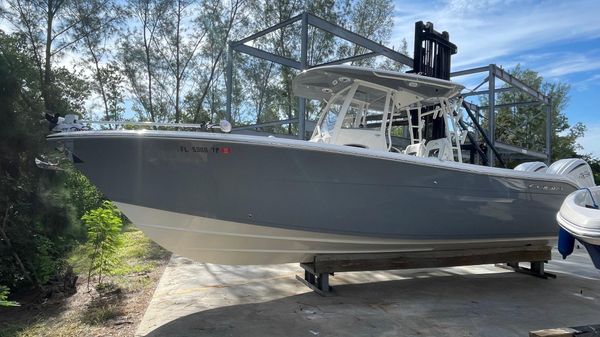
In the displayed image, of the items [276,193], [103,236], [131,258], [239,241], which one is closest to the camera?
[276,193]

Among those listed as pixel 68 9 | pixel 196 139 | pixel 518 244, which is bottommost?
pixel 518 244

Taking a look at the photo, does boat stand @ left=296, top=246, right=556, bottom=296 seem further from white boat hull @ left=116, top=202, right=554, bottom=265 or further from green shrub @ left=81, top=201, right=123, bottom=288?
green shrub @ left=81, top=201, right=123, bottom=288

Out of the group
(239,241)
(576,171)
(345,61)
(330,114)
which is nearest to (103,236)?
(239,241)

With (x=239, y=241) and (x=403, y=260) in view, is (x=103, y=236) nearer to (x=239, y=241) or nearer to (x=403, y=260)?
(x=239, y=241)

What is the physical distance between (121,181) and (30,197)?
11.6 feet

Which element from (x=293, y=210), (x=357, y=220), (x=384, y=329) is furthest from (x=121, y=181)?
(x=384, y=329)

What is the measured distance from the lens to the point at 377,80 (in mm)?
4941

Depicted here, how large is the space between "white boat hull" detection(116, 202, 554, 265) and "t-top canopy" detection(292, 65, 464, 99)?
5.66ft

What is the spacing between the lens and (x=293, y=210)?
165 inches

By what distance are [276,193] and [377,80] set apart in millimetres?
1823

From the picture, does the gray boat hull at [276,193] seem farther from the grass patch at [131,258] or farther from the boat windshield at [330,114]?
the grass patch at [131,258]

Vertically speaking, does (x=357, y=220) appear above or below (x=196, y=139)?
below

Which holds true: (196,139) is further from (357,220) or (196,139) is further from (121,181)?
(357,220)

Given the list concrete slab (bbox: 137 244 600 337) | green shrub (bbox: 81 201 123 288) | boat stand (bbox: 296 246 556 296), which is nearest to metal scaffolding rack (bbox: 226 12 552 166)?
boat stand (bbox: 296 246 556 296)
